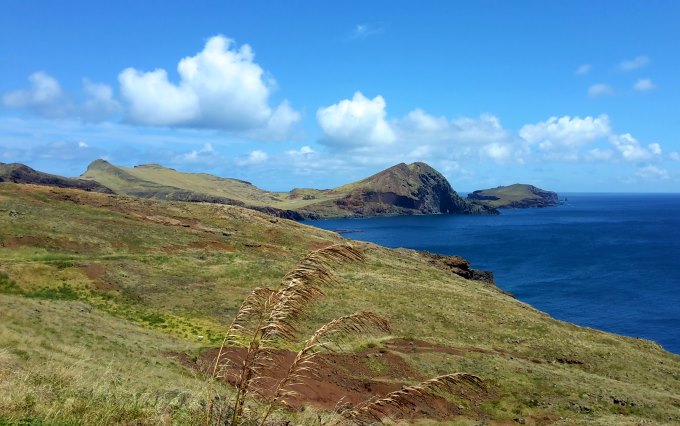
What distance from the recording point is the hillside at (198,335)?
45.3 feet

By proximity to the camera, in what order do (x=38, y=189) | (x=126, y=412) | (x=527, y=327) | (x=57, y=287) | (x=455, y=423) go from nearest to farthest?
(x=126, y=412)
(x=455, y=423)
(x=57, y=287)
(x=527, y=327)
(x=38, y=189)

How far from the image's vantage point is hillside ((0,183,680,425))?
544 inches

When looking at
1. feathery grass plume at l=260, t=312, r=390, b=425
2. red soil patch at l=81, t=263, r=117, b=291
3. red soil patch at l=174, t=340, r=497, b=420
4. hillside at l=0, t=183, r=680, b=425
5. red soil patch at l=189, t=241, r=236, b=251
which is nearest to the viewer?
feathery grass plume at l=260, t=312, r=390, b=425

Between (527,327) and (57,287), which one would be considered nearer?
(57,287)

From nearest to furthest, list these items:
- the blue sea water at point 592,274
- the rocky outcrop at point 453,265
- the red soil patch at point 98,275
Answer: the red soil patch at point 98,275 < the rocky outcrop at point 453,265 < the blue sea water at point 592,274

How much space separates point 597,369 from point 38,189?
78750mm

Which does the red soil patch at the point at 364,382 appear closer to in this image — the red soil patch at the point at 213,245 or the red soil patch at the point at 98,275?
the red soil patch at the point at 98,275

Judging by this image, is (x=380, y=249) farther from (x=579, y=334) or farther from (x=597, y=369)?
(x=597, y=369)

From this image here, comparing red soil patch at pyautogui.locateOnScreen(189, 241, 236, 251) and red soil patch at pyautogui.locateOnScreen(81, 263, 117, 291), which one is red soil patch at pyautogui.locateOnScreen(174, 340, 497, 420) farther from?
red soil patch at pyautogui.locateOnScreen(189, 241, 236, 251)

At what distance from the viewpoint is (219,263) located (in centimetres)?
5703

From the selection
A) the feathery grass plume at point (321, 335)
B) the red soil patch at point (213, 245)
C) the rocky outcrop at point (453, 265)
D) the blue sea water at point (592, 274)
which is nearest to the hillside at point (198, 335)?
the red soil patch at point (213, 245)

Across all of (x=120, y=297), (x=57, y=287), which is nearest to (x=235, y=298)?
(x=120, y=297)

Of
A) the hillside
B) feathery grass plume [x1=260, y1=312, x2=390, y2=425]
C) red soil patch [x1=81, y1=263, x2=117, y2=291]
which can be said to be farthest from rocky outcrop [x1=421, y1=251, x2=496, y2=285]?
feathery grass plume [x1=260, y1=312, x2=390, y2=425]

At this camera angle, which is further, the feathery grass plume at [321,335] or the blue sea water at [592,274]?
the blue sea water at [592,274]
